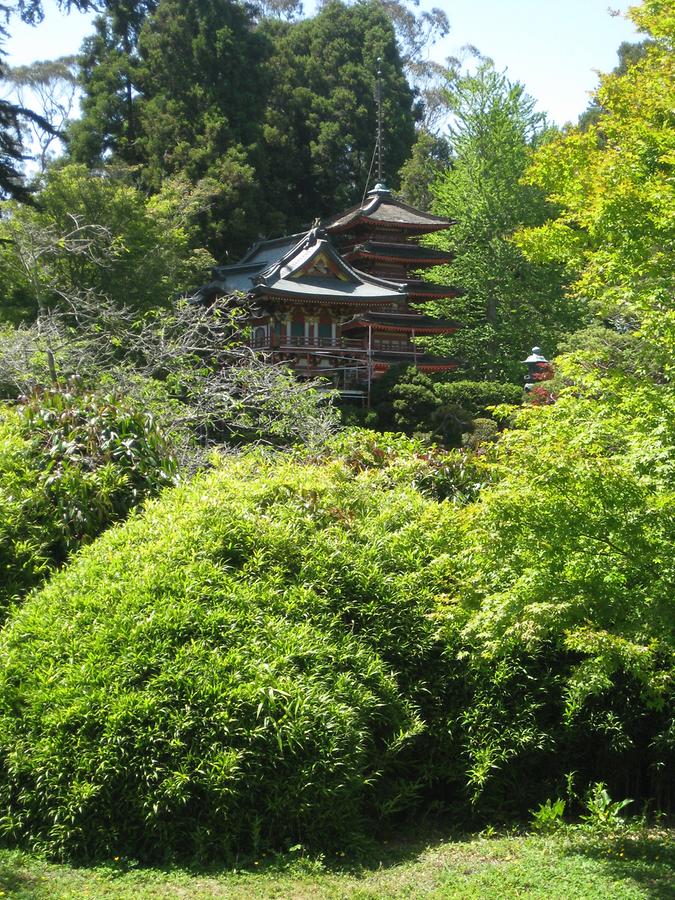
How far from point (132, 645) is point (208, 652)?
1.37 feet

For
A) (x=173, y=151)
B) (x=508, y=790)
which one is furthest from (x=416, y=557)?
(x=173, y=151)

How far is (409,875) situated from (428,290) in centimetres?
2713

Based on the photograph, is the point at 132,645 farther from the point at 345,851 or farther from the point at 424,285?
the point at 424,285

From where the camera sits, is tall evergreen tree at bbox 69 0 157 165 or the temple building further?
tall evergreen tree at bbox 69 0 157 165

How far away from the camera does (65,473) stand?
6852 mm

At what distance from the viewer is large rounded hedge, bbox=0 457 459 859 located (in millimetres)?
4402

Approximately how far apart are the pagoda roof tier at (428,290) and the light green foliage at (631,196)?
49.3ft

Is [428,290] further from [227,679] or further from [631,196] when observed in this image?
[227,679]

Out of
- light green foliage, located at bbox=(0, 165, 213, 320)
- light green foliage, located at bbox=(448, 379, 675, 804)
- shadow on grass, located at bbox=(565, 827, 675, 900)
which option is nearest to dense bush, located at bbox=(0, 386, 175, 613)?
light green foliage, located at bbox=(448, 379, 675, 804)

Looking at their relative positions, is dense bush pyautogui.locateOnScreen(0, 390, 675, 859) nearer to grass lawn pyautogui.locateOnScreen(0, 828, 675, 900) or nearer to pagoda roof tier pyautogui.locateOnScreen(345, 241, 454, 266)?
grass lawn pyautogui.locateOnScreen(0, 828, 675, 900)

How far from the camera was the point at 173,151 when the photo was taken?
3284 centimetres

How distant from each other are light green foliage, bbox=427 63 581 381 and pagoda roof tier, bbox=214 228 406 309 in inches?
96.2

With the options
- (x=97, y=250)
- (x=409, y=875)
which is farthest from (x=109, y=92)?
(x=409, y=875)

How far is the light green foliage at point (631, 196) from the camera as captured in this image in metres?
5.34
